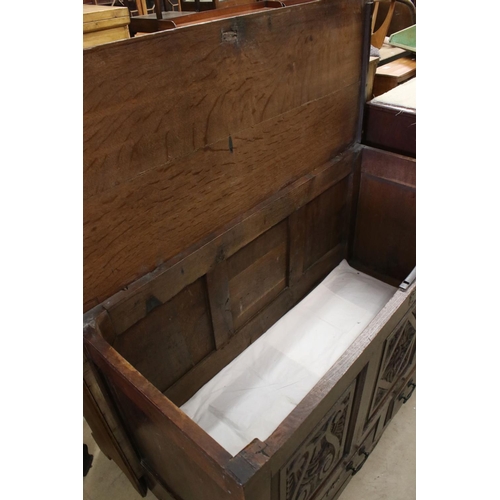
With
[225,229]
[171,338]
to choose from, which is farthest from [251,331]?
[225,229]

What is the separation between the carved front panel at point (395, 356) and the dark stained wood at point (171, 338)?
678mm

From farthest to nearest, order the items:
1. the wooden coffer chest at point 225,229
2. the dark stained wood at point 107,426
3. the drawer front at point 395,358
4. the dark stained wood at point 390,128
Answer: the dark stained wood at point 390,128 < the drawer front at point 395,358 < the dark stained wood at point 107,426 < the wooden coffer chest at point 225,229

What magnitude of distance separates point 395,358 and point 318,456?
491 millimetres

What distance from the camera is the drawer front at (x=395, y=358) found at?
52.6 inches

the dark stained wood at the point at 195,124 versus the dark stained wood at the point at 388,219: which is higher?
the dark stained wood at the point at 195,124

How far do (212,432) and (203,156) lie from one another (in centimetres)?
103

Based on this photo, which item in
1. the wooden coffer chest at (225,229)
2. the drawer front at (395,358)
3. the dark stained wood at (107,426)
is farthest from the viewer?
the drawer front at (395,358)

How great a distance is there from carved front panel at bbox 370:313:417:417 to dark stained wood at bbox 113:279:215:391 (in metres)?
0.68

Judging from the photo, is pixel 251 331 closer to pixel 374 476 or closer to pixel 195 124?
pixel 374 476

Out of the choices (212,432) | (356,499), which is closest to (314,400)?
(212,432)

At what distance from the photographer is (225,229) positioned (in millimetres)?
1488

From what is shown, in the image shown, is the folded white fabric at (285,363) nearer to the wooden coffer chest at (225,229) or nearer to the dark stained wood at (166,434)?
the wooden coffer chest at (225,229)

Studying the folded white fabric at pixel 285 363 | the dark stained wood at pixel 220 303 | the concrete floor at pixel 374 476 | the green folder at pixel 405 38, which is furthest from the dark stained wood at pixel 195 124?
Answer: the green folder at pixel 405 38

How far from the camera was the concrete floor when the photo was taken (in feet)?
5.45
